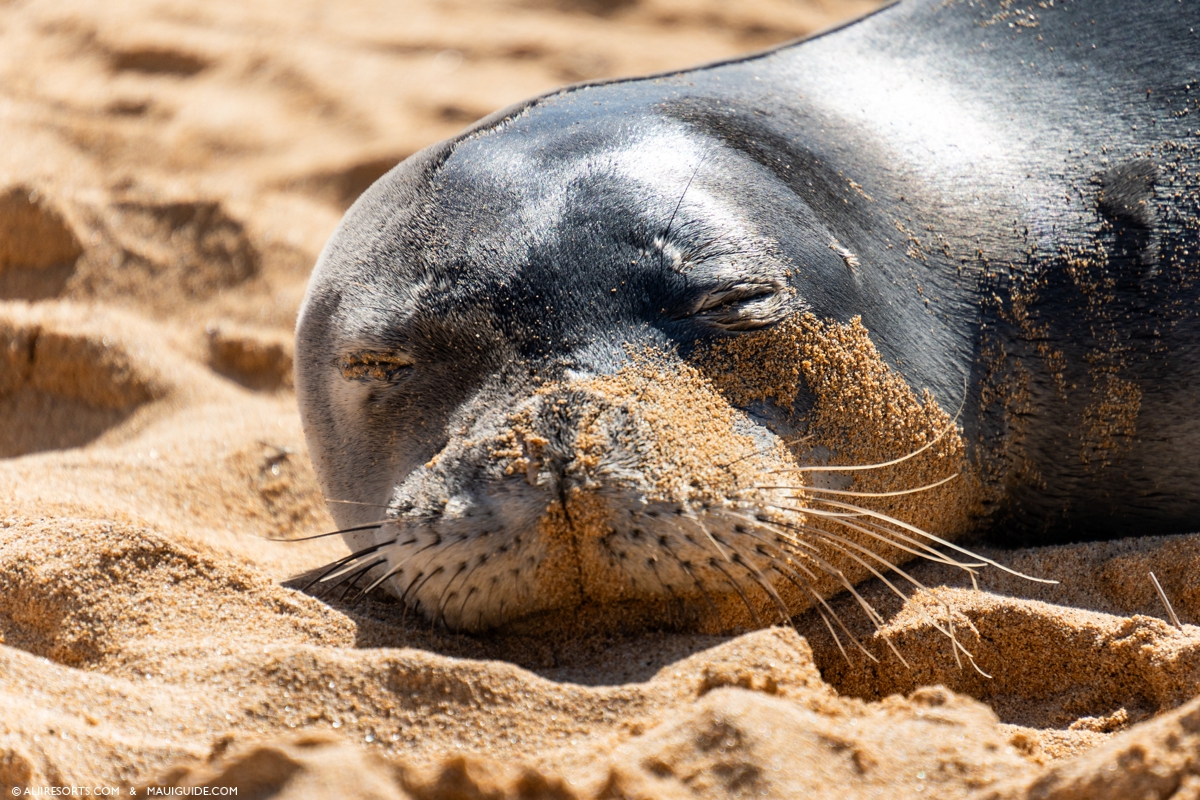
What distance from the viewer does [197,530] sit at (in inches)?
139

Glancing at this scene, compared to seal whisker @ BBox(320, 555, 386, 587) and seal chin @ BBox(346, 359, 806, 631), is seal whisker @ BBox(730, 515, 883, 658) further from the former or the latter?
Answer: seal whisker @ BBox(320, 555, 386, 587)

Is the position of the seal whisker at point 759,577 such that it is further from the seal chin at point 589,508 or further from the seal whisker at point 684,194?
the seal whisker at point 684,194

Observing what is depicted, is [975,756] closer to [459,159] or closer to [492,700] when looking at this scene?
[492,700]

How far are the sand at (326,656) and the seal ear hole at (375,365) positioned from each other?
507 mm

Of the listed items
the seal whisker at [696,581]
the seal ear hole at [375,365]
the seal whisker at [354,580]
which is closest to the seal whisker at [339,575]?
the seal whisker at [354,580]

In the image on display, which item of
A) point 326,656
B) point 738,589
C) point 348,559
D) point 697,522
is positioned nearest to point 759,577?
point 738,589

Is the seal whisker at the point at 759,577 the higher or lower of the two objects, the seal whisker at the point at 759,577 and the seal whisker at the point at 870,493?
the lower

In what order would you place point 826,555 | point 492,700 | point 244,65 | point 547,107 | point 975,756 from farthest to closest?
point 244,65, point 547,107, point 826,555, point 492,700, point 975,756

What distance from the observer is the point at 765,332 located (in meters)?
2.58

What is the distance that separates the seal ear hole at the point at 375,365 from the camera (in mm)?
2703

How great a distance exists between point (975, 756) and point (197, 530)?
2481 mm

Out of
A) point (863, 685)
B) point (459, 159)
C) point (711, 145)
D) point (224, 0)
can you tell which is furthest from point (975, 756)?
point (224, 0)

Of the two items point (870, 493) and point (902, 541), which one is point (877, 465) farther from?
point (902, 541)

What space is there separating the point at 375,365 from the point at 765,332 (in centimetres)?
90
